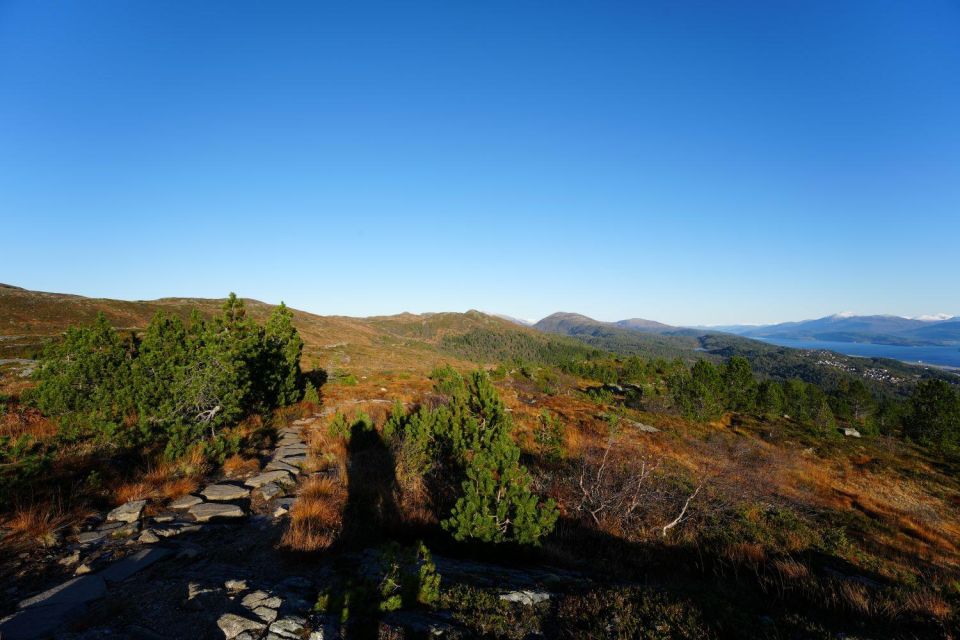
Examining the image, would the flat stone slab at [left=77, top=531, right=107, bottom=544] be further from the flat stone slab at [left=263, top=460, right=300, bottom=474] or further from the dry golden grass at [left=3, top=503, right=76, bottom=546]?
the flat stone slab at [left=263, top=460, right=300, bottom=474]

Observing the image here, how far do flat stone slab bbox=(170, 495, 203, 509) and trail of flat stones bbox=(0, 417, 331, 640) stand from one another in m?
0.02

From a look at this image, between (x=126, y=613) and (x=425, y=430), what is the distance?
19.2 ft

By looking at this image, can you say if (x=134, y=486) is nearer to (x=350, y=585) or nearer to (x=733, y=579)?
(x=350, y=585)

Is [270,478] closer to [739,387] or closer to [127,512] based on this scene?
[127,512]

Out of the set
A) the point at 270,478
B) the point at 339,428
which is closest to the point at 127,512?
the point at 270,478

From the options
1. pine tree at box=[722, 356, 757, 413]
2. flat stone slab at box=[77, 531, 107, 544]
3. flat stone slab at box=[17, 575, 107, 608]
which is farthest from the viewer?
pine tree at box=[722, 356, 757, 413]

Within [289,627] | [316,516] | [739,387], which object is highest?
[289,627]

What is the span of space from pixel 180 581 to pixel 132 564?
35.7 inches

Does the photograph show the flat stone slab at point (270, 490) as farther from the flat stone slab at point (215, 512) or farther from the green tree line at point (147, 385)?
the green tree line at point (147, 385)

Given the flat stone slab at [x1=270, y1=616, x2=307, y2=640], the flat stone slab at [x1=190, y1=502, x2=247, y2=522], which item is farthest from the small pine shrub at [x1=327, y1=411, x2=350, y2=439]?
the flat stone slab at [x1=270, y1=616, x2=307, y2=640]

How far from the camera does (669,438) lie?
2066 centimetres

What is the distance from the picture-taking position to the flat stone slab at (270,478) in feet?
27.3

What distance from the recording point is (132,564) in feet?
16.2

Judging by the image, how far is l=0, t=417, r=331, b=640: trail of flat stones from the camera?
3797 millimetres
